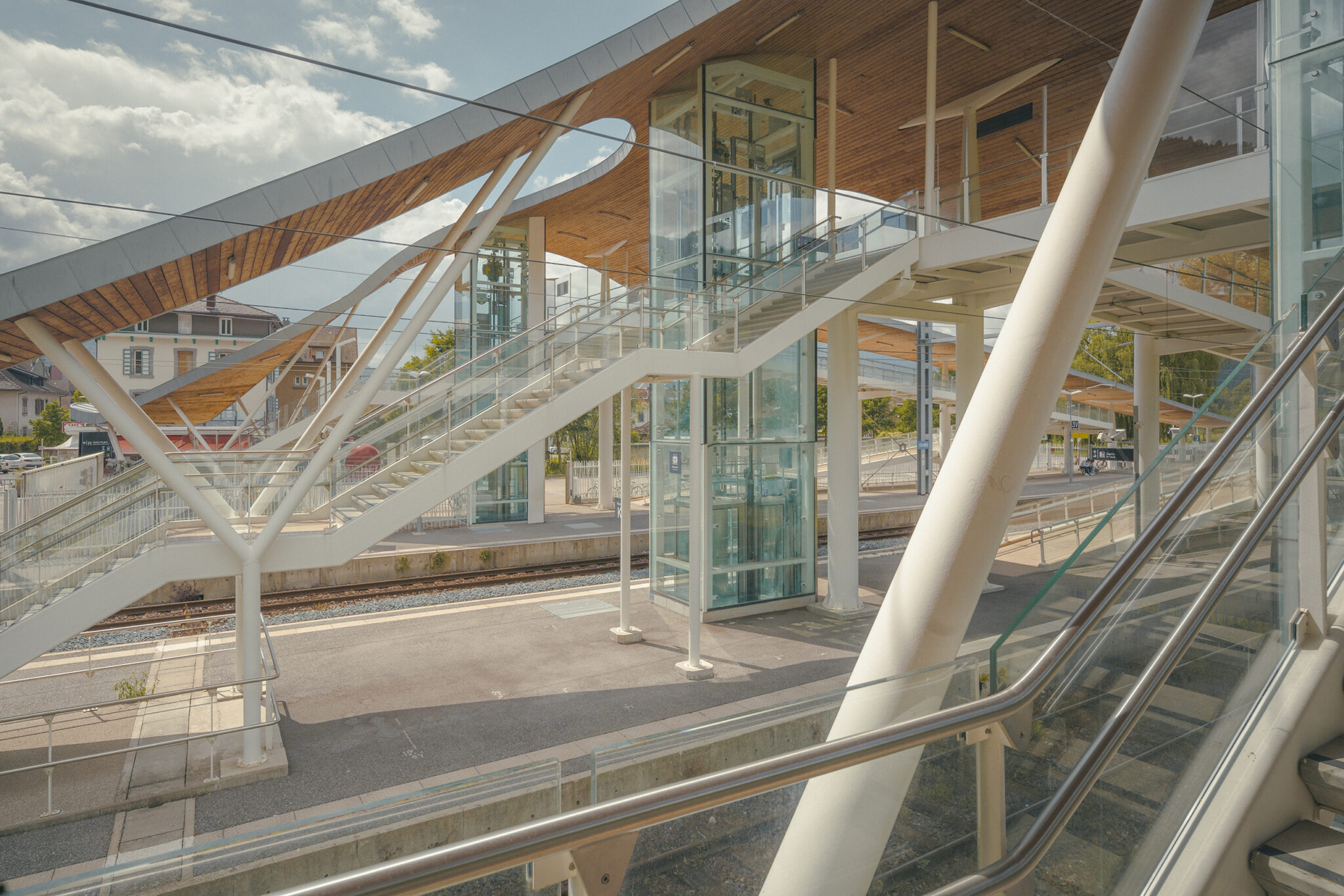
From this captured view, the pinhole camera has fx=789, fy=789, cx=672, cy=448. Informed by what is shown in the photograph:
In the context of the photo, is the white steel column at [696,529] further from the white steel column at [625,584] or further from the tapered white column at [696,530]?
the white steel column at [625,584]

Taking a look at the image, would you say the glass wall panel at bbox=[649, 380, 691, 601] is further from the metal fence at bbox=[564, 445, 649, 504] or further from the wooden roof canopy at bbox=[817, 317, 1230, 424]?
the metal fence at bbox=[564, 445, 649, 504]

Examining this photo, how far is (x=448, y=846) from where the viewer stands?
149cm

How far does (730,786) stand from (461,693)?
8.08m

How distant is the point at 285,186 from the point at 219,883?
6755 mm

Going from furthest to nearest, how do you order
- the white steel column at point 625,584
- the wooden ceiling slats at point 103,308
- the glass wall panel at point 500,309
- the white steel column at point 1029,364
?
the glass wall panel at point 500,309 < the white steel column at point 625,584 < the wooden ceiling slats at point 103,308 < the white steel column at point 1029,364

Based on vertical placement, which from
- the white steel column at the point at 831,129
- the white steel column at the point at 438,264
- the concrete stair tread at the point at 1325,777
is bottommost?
the concrete stair tread at the point at 1325,777

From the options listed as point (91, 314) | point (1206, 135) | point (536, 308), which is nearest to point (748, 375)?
point (1206, 135)

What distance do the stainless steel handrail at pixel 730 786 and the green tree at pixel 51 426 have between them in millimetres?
65050

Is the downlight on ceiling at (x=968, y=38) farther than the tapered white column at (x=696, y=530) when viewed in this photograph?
Yes

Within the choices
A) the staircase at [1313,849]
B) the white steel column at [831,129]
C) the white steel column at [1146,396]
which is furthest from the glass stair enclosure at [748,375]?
the staircase at [1313,849]

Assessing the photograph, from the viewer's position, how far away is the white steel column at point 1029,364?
313 cm

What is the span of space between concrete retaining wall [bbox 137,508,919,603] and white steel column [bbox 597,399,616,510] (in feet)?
22.4

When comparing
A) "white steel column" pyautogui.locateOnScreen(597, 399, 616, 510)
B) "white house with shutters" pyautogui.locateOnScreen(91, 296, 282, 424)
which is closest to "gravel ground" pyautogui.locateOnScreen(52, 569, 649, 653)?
"white steel column" pyautogui.locateOnScreen(597, 399, 616, 510)

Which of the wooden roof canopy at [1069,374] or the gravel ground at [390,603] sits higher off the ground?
the wooden roof canopy at [1069,374]
